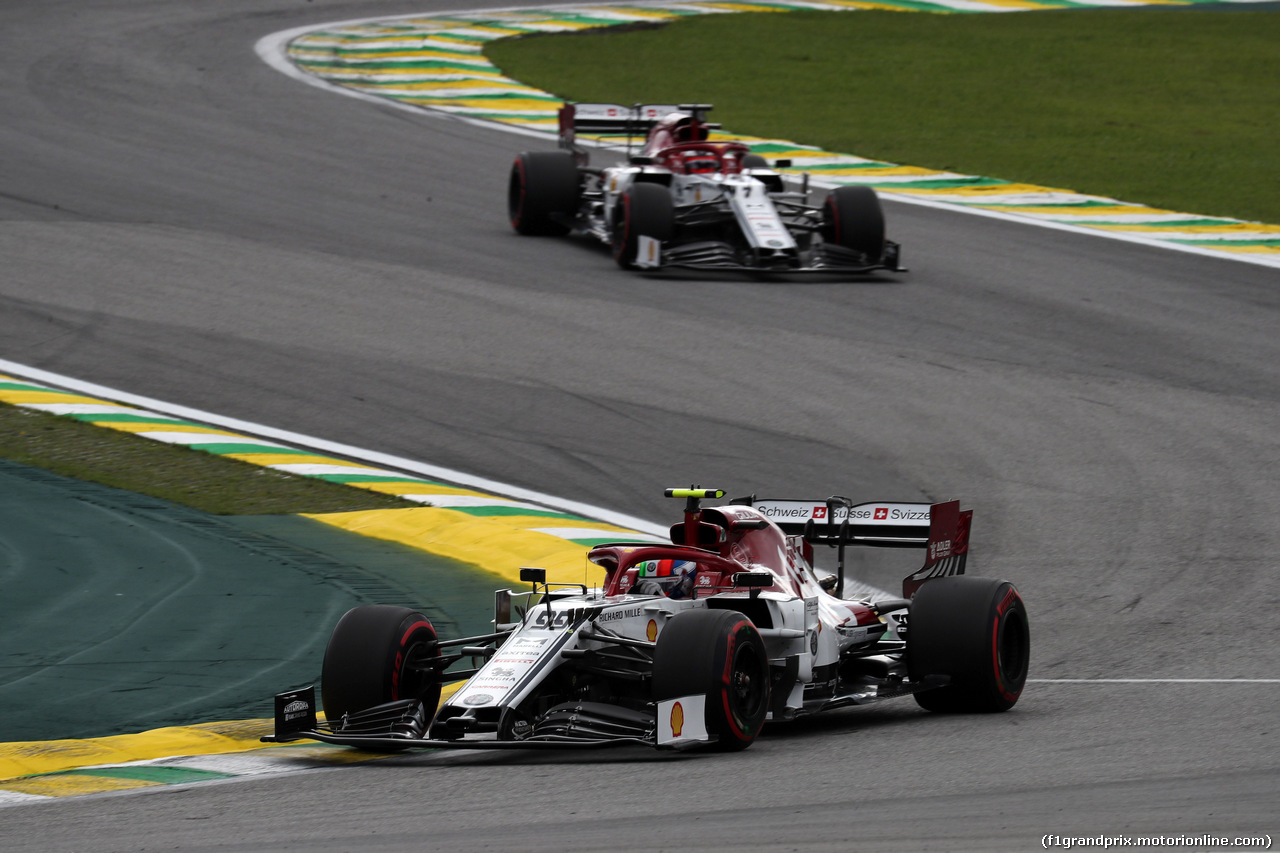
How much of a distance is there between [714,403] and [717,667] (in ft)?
26.7

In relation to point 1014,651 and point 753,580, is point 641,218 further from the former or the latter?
point 753,580

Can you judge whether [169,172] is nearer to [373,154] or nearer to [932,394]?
[373,154]

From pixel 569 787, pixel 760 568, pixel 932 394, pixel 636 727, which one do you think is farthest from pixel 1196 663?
pixel 932 394

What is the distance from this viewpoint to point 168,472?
45.8 feet

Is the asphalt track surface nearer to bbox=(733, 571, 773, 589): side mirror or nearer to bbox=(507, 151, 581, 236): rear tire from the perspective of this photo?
bbox=(507, 151, 581, 236): rear tire

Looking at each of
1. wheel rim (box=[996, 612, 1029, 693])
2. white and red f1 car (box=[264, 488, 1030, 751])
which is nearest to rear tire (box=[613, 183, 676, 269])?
white and red f1 car (box=[264, 488, 1030, 751])

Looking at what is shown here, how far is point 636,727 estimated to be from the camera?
8125 mm

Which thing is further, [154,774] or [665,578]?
[665,578]

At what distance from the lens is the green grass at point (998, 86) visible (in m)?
26.8

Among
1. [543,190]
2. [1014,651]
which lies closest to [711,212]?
[543,190]

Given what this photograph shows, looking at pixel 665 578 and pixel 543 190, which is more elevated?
pixel 543 190

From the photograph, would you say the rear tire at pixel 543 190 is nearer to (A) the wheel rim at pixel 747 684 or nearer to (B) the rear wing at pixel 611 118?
(B) the rear wing at pixel 611 118

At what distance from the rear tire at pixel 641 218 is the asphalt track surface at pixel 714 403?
1.19ft

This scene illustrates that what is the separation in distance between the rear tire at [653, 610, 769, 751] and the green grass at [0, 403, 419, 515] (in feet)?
18.4
